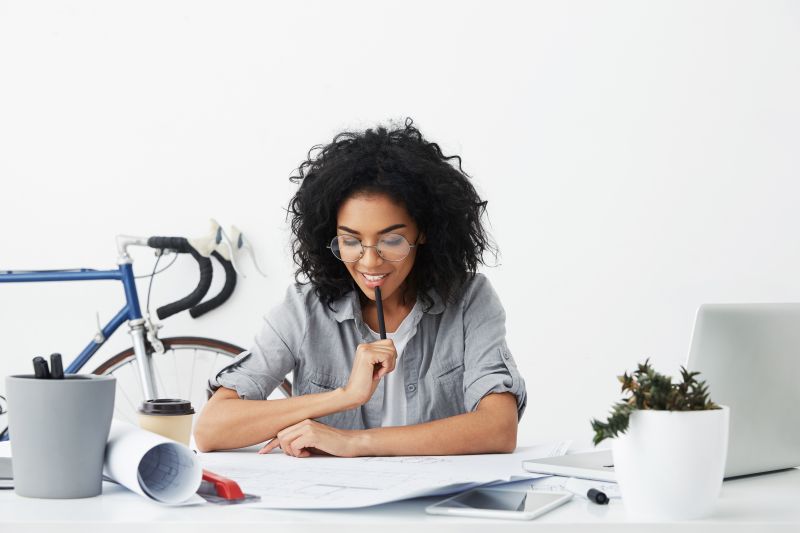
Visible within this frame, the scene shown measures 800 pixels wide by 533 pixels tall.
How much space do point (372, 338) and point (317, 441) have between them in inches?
18.2

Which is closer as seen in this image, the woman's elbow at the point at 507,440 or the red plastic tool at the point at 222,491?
the red plastic tool at the point at 222,491

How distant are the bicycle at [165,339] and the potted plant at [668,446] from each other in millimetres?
2044

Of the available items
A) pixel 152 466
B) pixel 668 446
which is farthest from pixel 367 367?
pixel 668 446

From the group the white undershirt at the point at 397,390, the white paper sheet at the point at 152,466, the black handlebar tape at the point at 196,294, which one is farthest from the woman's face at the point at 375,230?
the black handlebar tape at the point at 196,294

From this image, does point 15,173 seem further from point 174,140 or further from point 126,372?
point 126,372

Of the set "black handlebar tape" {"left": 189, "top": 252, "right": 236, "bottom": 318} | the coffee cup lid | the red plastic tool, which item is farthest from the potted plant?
"black handlebar tape" {"left": 189, "top": 252, "right": 236, "bottom": 318}

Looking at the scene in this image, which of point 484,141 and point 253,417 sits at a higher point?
point 484,141

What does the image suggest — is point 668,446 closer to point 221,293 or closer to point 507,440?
point 507,440

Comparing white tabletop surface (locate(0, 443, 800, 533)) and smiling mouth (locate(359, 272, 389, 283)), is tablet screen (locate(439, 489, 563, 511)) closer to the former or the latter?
white tabletop surface (locate(0, 443, 800, 533))

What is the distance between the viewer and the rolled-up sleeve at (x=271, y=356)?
5.06ft

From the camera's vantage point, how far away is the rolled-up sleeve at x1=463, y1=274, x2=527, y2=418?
1503 mm

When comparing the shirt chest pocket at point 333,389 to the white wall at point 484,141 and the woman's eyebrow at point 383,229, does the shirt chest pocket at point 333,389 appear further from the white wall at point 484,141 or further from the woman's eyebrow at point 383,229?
the white wall at point 484,141

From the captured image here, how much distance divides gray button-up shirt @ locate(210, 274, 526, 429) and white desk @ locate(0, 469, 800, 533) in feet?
2.62

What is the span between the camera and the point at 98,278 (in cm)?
262
